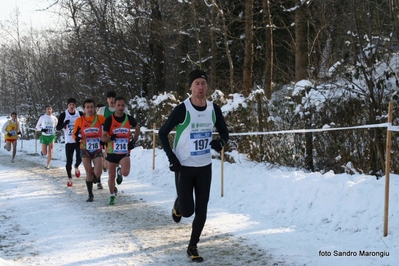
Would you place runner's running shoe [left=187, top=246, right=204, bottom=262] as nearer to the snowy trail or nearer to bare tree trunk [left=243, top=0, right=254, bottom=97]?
the snowy trail

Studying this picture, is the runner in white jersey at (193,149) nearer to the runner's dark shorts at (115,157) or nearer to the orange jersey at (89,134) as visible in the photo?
the runner's dark shorts at (115,157)

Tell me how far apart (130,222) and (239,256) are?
2.38 metres

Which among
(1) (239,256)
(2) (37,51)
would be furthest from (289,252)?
(2) (37,51)

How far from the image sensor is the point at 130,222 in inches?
283

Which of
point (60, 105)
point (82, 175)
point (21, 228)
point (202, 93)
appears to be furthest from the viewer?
point (60, 105)

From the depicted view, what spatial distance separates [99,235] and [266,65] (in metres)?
11.8

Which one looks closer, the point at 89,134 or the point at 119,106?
the point at 119,106

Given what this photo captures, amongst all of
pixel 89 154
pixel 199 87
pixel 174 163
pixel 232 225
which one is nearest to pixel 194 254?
pixel 174 163

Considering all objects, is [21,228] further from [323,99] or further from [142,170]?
[142,170]

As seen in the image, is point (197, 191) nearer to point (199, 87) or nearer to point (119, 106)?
point (199, 87)

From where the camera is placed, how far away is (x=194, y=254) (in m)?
5.27

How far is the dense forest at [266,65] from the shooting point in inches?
324

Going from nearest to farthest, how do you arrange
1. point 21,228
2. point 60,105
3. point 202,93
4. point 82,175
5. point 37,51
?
point 202,93 → point 21,228 → point 82,175 → point 60,105 → point 37,51

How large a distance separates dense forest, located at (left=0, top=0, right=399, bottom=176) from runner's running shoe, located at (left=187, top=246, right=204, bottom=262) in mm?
3971
